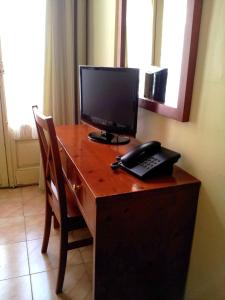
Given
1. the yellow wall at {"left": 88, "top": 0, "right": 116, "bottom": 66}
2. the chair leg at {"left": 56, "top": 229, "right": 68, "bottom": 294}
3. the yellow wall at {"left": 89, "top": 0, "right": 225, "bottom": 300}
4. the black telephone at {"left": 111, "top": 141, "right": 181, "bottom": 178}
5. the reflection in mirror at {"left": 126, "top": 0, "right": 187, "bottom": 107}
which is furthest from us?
the yellow wall at {"left": 88, "top": 0, "right": 116, "bottom": 66}

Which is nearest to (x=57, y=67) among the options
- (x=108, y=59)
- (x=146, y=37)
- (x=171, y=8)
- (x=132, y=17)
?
(x=108, y=59)

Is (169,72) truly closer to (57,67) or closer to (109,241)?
(109,241)

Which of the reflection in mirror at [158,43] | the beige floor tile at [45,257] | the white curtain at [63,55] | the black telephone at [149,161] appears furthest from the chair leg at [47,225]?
the white curtain at [63,55]

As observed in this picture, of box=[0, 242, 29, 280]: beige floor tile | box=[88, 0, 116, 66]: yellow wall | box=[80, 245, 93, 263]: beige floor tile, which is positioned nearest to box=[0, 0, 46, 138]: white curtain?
box=[88, 0, 116, 66]: yellow wall

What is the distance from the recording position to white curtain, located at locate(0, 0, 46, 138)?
2.33 meters

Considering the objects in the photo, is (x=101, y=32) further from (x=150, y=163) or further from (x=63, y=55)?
(x=150, y=163)

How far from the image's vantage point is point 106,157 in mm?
1432

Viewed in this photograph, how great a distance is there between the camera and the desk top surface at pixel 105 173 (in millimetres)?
1087

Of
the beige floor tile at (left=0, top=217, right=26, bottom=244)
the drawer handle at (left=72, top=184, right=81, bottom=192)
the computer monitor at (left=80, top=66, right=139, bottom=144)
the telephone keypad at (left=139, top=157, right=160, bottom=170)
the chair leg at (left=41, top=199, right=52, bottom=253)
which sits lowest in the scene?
the beige floor tile at (left=0, top=217, right=26, bottom=244)

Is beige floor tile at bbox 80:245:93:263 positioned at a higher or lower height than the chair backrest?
lower

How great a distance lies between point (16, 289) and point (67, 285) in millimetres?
301

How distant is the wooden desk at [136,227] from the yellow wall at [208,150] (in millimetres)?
54

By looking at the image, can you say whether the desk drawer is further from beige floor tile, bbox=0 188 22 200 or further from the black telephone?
beige floor tile, bbox=0 188 22 200

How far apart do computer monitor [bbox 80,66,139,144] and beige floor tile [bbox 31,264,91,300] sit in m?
0.88
